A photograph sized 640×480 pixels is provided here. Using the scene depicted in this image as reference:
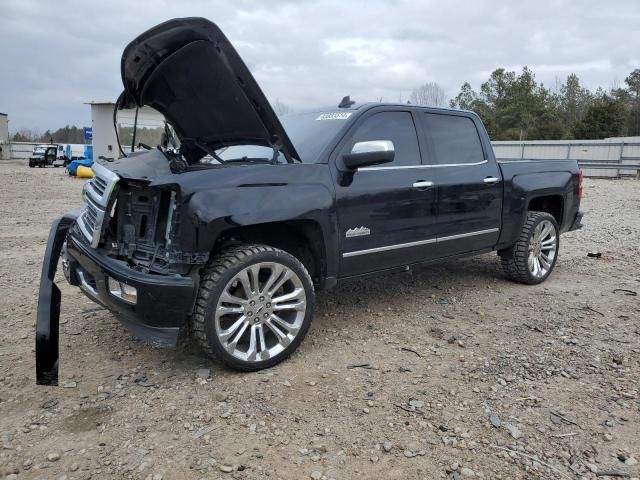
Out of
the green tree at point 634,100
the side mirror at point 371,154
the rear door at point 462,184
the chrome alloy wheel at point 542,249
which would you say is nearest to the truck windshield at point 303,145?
the side mirror at point 371,154

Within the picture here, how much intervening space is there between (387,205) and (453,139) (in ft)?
4.40

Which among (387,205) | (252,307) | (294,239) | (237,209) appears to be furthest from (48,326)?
(387,205)

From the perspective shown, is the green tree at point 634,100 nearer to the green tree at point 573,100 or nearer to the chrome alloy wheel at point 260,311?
the green tree at point 573,100

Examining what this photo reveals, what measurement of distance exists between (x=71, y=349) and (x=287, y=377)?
5.55ft

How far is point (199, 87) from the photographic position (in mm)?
3512

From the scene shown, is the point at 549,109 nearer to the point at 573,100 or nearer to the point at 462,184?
the point at 573,100

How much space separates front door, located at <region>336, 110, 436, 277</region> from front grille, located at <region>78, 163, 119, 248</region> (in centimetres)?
159

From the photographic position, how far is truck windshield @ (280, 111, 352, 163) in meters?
3.91

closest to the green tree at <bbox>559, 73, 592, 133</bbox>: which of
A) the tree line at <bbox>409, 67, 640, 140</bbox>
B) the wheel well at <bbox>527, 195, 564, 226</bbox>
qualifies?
the tree line at <bbox>409, 67, 640, 140</bbox>

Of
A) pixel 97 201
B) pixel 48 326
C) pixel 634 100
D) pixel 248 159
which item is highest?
pixel 634 100

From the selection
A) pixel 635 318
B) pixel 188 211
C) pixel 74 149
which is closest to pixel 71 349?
pixel 188 211

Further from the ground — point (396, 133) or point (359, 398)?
point (396, 133)

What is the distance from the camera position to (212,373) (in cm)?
341

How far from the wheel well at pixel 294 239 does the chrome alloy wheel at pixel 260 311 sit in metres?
0.30
